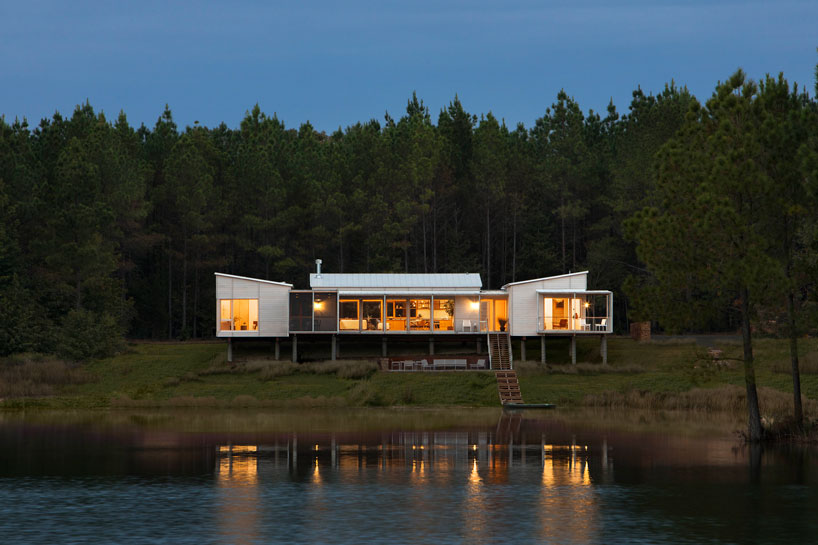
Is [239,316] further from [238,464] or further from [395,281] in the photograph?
[238,464]

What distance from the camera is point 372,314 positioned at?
68.2 metres

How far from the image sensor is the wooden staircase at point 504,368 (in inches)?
2132

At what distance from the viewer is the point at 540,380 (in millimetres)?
57938

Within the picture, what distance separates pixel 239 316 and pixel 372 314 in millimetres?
8598

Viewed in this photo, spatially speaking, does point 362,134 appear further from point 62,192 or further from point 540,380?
point 540,380

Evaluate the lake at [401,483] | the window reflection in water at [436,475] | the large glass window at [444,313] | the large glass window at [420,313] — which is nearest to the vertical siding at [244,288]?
the large glass window at [420,313]

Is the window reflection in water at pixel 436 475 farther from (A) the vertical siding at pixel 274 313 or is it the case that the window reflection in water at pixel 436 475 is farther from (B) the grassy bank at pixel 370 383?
(A) the vertical siding at pixel 274 313

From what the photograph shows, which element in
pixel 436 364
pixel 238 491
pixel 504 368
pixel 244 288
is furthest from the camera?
pixel 244 288

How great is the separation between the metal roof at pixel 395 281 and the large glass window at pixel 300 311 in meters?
3.31

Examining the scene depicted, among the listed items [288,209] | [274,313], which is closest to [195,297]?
[288,209]

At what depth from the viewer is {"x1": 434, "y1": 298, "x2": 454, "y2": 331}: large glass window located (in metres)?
68.9

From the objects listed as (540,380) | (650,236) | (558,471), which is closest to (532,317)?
(540,380)

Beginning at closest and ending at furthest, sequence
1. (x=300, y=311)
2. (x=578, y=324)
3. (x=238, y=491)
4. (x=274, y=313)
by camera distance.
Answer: (x=238, y=491) → (x=300, y=311) → (x=578, y=324) → (x=274, y=313)

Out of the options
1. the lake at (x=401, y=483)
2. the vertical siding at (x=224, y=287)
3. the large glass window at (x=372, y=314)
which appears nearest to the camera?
the lake at (x=401, y=483)
